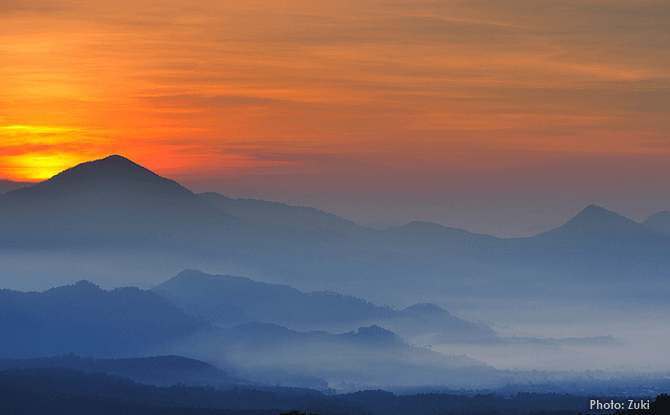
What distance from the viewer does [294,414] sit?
6319 inches

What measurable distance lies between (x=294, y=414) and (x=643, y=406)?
5325 cm

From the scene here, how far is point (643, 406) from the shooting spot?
155000 mm
